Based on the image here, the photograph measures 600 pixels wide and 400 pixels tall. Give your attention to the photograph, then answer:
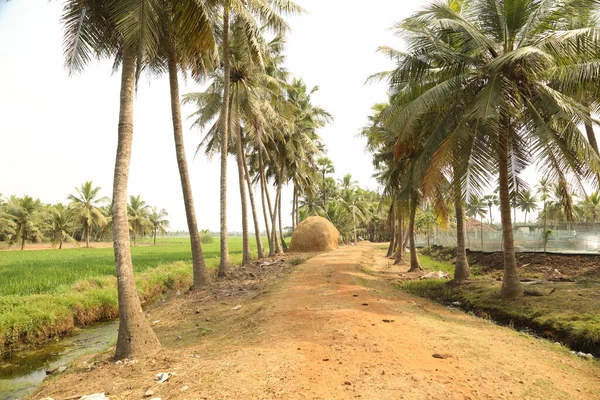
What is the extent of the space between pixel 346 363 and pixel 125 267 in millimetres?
3859

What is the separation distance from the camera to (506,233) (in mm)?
9727

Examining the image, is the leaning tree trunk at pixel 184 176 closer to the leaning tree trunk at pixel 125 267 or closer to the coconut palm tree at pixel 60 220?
the leaning tree trunk at pixel 125 267

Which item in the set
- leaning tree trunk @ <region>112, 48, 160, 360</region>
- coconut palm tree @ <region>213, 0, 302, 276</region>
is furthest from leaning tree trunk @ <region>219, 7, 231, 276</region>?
leaning tree trunk @ <region>112, 48, 160, 360</region>

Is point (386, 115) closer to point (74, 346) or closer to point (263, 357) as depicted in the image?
point (263, 357)

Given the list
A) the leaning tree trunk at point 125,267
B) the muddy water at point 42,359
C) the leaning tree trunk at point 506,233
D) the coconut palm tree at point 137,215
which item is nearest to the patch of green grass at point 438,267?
the leaning tree trunk at point 506,233

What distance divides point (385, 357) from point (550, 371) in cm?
225

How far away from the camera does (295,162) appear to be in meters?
29.7

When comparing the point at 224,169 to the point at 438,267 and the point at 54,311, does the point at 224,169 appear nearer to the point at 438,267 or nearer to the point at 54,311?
the point at 54,311

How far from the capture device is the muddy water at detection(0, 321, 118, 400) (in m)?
6.21

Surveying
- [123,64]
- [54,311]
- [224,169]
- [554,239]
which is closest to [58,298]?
[54,311]

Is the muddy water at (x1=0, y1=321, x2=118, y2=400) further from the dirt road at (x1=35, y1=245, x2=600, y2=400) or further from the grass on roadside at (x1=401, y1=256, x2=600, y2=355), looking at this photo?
the grass on roadside at (x1=401, y1=256, x2=600, y2=355)

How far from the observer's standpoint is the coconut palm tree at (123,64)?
5848 mm

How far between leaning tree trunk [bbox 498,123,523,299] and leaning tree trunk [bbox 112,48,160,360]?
8.57 meters

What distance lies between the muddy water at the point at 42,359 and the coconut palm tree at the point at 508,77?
32.1 ft
